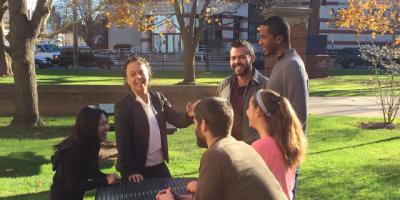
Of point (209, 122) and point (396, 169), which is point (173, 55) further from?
point (209, 122)

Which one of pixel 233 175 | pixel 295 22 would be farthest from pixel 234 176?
pixel 295 22

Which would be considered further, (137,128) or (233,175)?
(137,128)

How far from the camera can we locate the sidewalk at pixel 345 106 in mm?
13038

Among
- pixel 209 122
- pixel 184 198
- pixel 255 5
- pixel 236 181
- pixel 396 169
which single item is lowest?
pixel 396 169

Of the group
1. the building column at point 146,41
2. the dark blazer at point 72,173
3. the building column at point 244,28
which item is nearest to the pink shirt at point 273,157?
the dark blazer at point 72,173

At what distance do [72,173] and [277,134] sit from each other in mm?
1505

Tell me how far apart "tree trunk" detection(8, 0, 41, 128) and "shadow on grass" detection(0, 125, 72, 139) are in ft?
0.88

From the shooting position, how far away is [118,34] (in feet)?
168

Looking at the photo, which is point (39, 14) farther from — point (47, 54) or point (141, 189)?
point (47, 54)

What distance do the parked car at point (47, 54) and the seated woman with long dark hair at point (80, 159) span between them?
33.2 metres

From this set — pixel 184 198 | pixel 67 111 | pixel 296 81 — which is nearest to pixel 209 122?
pixel 184 198

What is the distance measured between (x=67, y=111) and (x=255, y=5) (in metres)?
34.4

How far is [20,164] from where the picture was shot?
7352 millimetres

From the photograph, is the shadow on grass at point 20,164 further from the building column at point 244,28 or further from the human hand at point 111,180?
the building column at point 244,28
